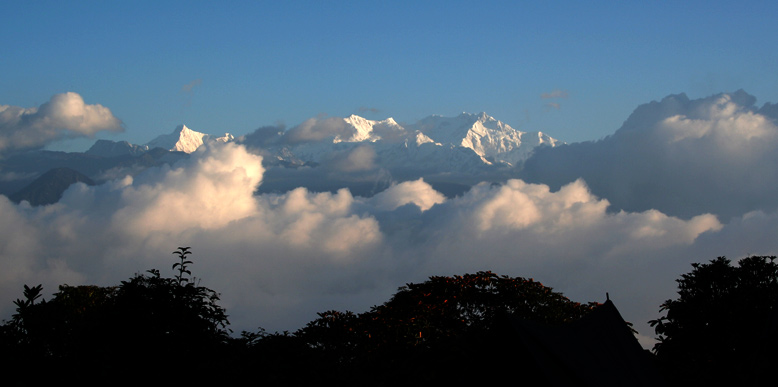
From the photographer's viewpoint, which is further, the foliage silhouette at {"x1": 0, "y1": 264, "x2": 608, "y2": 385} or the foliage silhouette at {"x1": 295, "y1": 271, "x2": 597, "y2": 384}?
the foliage silhouette at {"x1": 295, "y1": 271, "x2": 597, "y2": 384}

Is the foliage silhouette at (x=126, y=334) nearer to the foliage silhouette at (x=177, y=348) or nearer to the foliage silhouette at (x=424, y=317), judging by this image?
the foliage silhouette at (x=177, y=348)

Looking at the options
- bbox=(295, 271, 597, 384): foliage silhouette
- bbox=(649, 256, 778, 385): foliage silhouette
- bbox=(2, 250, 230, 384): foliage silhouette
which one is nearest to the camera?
bbox=(2, 250, 230, 384): foliage silhouette

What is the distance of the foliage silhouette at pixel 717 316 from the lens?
25969 mm

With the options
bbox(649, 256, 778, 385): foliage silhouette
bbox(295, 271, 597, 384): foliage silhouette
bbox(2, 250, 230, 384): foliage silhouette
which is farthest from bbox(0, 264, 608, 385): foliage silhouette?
bbox(649, 256, 778, 385): foliage silhouette

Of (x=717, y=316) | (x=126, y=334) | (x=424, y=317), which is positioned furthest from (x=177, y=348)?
(x=717, y=316)

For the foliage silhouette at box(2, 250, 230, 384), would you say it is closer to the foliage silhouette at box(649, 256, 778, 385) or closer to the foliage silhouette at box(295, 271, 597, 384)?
the foliage silhouette at box(295, 271, 597, 384)

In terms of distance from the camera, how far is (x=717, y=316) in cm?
3075

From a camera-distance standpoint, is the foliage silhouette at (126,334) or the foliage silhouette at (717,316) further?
the foliage silhouette at (717,316)

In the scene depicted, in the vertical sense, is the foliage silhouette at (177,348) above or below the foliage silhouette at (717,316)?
below

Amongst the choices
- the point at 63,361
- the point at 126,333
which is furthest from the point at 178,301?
the point at 63,361

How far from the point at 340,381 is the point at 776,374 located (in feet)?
33.5

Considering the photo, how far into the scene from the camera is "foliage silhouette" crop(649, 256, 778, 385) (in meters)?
26.0

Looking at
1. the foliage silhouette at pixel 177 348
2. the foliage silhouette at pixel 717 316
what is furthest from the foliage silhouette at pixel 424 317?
the foliage silhouette at pixel 717 316

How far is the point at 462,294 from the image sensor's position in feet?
120
